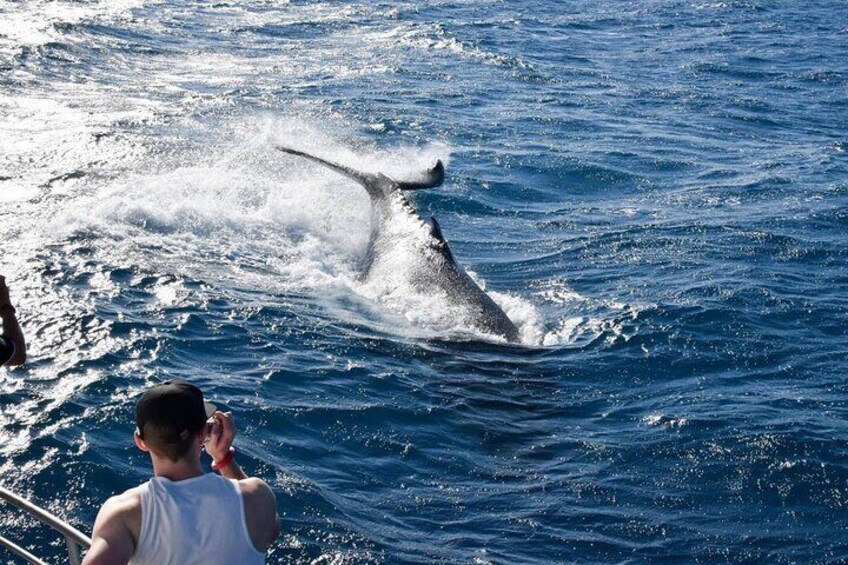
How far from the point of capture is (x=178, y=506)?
5.65 metres

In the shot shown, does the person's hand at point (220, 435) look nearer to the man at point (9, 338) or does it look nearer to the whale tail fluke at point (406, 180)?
the man at point (9, 338)

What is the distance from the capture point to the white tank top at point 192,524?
564cm

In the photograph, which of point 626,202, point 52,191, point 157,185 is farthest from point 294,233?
point 626,202

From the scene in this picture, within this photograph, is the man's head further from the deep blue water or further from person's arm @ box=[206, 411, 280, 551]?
the deep blue water

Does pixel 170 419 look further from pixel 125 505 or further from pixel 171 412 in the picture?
pixel 125 505

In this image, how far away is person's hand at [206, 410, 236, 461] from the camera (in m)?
5.93

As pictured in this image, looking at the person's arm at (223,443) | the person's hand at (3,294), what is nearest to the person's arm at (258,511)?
the person's arm at (223,443)

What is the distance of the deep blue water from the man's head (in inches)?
204

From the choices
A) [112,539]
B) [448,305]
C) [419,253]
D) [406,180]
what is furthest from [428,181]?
[112,539]

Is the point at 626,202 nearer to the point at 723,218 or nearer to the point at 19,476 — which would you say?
the point at 723,218

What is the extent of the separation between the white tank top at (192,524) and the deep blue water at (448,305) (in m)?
5.04

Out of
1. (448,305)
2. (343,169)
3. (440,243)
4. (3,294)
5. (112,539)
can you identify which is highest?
(3,294)

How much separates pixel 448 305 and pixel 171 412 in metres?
11.2

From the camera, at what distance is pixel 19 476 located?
1167 centimetres
